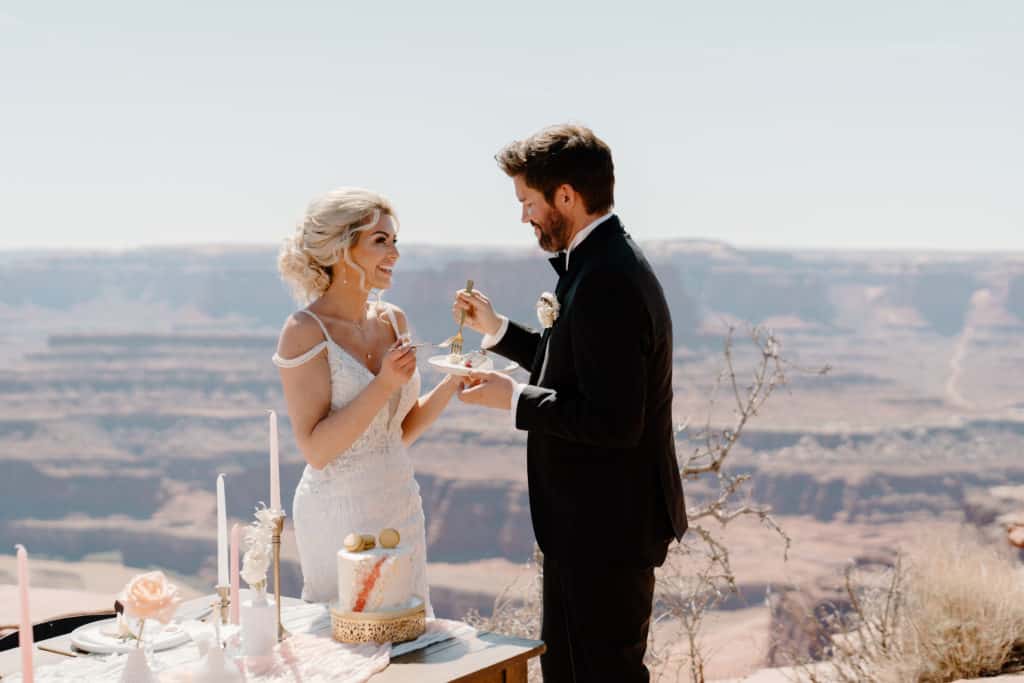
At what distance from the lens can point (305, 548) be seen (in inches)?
127

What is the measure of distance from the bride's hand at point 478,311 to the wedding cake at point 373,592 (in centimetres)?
88

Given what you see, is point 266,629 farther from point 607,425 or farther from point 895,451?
point 895,451

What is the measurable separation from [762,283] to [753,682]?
83068 millimetres

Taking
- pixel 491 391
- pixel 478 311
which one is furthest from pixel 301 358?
pixel 491 391

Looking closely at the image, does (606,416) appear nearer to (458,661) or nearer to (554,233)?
(554,233)

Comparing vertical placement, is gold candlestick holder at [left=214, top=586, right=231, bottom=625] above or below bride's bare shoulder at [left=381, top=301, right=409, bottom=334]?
below

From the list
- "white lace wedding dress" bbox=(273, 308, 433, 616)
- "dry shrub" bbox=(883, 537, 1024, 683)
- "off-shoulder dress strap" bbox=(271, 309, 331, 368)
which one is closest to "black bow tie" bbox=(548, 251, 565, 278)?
"white lace wedding dress" bbox=(273, 308, 433, 616)

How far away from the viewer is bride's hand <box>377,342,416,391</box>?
307 centimetres

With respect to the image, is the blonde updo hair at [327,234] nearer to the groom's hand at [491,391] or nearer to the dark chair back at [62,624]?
the groom's hand at [491,391]

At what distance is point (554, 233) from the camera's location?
2.76 metres

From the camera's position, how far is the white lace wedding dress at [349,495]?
318 centimetres

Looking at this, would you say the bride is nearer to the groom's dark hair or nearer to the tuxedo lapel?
the tuxedo lapel

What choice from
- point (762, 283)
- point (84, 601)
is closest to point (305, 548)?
point (84, 601)

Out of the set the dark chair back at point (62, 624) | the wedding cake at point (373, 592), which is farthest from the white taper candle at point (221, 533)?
the dark chair back at point (62, 624)
